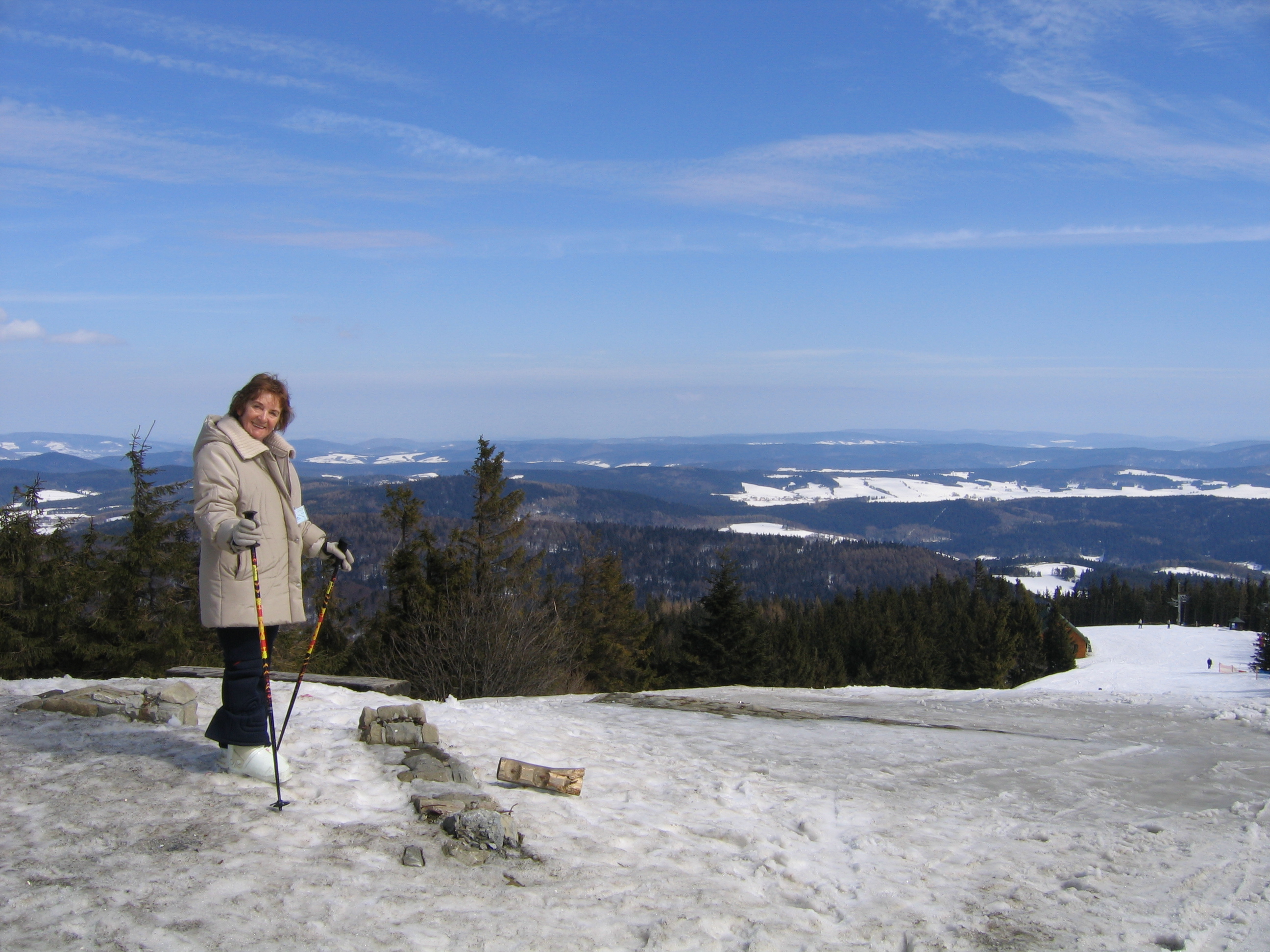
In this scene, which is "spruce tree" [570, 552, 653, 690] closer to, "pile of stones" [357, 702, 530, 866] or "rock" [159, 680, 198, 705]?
"rock" [159, 680, 198, 705]

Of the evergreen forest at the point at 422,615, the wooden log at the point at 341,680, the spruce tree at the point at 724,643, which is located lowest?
the spruce tree at the point at 724,643

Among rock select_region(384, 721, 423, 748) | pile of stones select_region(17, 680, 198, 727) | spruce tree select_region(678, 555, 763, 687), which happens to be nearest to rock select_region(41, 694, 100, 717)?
pile of stones select_region(17, 680, 198, 727)

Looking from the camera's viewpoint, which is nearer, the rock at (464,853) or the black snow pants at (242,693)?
the rock at (464,853)

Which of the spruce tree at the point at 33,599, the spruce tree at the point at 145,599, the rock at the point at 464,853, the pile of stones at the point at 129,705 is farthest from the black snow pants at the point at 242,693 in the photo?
the spruce tree at the point at 33,599

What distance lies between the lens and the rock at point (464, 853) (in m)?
4.75

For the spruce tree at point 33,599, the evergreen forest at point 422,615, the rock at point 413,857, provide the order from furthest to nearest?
the evergreen forest at point 422,615 < the spruce tree at point 33,599 < the rock at point 413,857

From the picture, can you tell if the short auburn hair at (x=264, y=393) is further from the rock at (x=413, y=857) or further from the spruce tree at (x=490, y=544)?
the spruce tree at (x=490, y=544)

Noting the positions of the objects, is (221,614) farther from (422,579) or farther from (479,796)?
(422,579)

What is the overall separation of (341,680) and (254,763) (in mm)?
5561

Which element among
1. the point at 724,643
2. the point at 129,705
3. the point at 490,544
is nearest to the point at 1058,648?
the point at 724,643

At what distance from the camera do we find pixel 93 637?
2147 centimetres

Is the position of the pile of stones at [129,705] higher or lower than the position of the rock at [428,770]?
higher

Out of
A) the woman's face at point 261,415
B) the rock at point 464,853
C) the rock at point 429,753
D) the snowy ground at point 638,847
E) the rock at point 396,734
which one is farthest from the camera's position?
the rock at point 396,734

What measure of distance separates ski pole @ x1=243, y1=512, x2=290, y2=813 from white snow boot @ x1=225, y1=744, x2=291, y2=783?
0.19 feet
